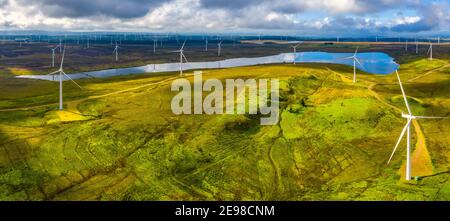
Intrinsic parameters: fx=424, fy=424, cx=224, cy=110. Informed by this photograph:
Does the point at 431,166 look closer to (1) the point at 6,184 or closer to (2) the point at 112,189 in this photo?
(2) the point at 112,189

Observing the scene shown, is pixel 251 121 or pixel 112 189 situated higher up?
pixel 251 121

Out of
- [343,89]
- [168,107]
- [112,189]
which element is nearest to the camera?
[112,189]

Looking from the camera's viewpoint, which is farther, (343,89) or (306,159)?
(343,89)
